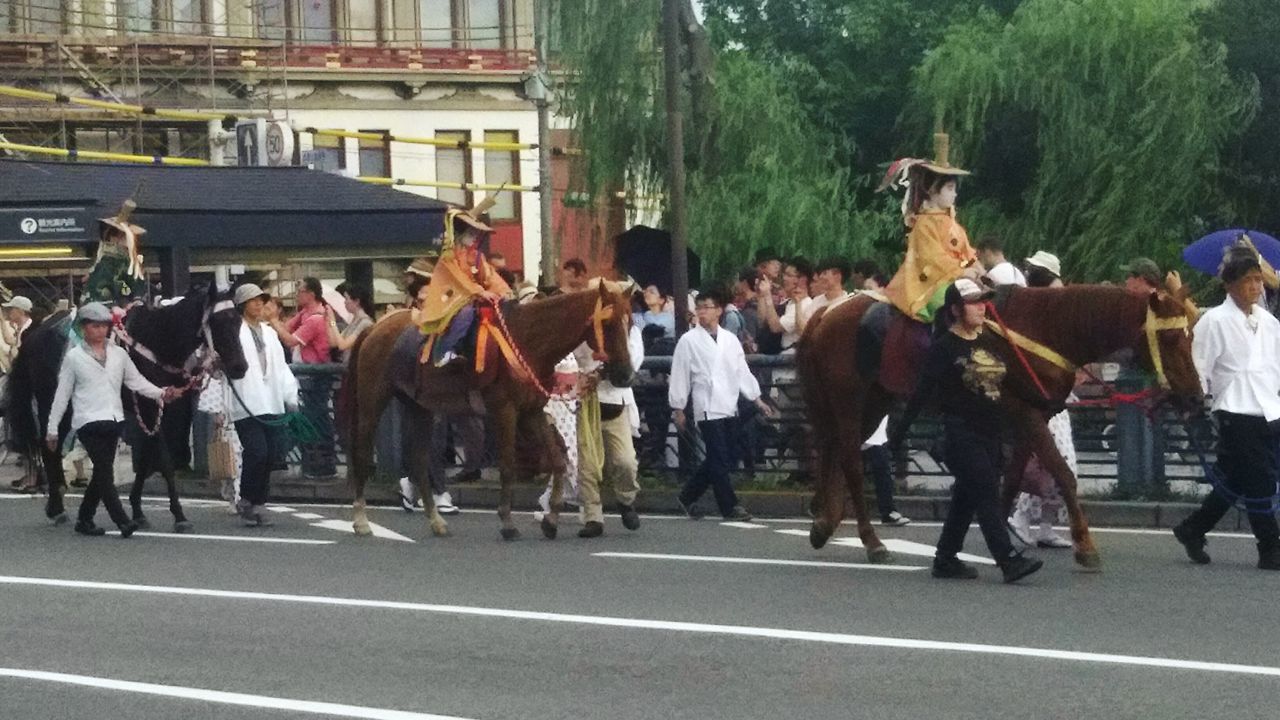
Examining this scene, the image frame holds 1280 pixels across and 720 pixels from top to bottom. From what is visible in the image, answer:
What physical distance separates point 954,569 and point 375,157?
4462 cm

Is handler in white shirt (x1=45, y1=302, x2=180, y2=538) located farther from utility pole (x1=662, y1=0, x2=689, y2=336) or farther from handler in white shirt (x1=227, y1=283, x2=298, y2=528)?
utility pole (x1=662, y1=0, x2=689, y2=336)

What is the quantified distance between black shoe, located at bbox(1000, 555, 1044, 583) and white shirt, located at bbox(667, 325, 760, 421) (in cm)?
545

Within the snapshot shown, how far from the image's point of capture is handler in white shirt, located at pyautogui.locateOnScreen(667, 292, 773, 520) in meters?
19.4

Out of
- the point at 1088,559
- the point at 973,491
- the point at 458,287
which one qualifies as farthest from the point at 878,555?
the point at 458,287

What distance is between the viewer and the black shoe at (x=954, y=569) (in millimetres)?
14719

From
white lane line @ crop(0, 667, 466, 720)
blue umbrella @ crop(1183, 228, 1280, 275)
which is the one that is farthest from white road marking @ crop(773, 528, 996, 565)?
white lane line @ crop(0, 667, 466, 720)

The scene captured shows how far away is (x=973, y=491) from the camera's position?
1445 centimetres

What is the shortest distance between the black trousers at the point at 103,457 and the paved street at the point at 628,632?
2.94 ft

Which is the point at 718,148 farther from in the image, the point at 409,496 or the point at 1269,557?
the point at 1269,557

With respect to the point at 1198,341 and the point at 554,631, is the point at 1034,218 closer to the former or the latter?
the point at 1198,341

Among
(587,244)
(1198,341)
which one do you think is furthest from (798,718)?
(587,244)

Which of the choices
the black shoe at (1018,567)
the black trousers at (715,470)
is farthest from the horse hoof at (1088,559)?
the black trousers at (715,470)

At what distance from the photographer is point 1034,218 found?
145 ft

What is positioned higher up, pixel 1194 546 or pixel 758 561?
pixel 1194 546
